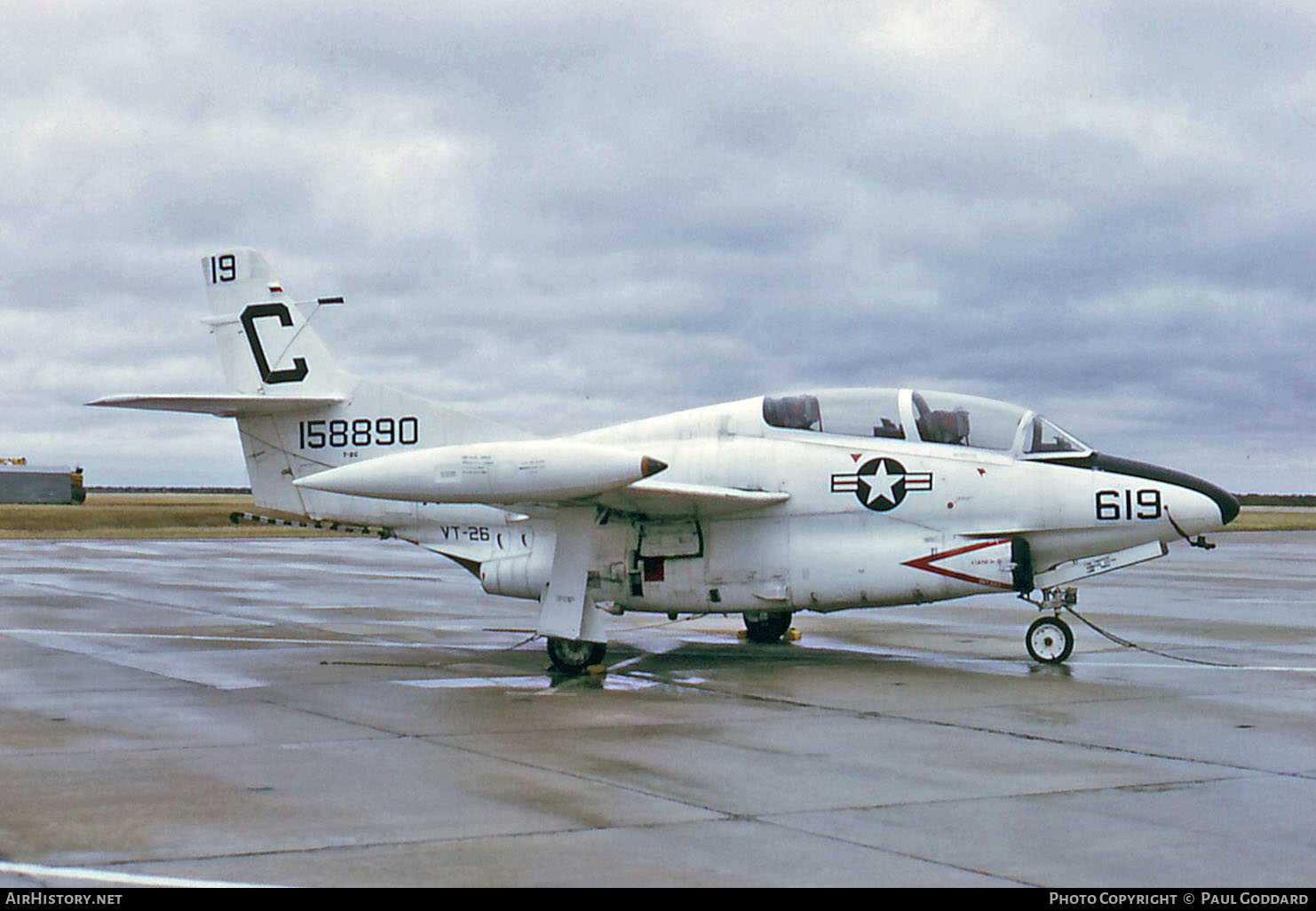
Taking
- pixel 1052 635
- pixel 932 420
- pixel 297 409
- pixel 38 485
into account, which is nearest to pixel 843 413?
pixel 932 420

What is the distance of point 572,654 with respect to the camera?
13.6 metres

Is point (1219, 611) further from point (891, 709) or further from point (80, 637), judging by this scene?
point (80, 637)

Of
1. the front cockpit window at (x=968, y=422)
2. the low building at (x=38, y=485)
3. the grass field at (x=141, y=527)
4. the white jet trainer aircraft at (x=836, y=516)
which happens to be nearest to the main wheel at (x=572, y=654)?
the white jet trainer aircraft at (x=836, y=516)

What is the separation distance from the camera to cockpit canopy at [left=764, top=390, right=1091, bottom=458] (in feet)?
45.5

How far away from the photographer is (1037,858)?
6.22 metres

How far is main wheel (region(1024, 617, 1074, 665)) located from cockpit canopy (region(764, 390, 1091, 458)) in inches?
70.6

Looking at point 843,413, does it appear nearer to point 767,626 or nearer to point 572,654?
point 767,626

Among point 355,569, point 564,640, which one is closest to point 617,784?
point 564,640

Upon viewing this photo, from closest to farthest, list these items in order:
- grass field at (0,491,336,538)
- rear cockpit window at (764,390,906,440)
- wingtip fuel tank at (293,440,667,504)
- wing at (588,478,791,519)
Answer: wingtip fuel tank at (293,440,667,504)
wing at (588,478,791,519)
rear cockpit window at (764,390,906,440)
grass field at (0,491,336,538)

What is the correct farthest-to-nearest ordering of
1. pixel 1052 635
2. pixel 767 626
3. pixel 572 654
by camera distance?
pixel 767 626
pixel 1052 635
pixel 572 654

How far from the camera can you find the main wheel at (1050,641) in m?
13.9

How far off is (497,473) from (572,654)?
246 centimetres

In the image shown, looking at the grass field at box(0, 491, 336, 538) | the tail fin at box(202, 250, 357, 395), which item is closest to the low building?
the grass field at box(0, 491, 336, 538)

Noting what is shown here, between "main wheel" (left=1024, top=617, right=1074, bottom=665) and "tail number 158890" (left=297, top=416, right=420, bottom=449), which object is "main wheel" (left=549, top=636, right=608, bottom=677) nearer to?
"tail number 158890" (left=297, top=416, right=420, bottom=449)
